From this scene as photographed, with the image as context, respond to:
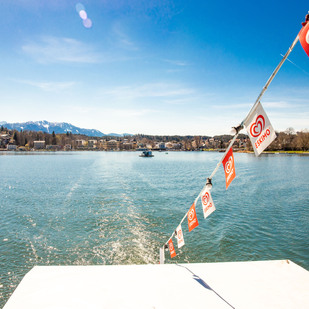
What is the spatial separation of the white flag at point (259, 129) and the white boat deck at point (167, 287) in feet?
12.2

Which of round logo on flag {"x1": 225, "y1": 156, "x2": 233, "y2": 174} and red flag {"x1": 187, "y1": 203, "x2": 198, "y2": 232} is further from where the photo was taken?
red flag {"x1": 187, "y1": 203, "x2": 198, "y2": 232}

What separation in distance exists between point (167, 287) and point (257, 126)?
4.75 m

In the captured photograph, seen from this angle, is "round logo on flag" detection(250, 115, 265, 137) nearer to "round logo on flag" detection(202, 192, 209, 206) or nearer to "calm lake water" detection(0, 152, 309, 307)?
"round logo on flag" detection(202, 192, 209, 206)

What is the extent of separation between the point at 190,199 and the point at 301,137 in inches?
6287

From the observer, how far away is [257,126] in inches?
194

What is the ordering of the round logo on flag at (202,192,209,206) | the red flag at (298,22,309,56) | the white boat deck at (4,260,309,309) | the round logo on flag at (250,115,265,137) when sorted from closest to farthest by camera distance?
the red flag at (298,22,309,56), the round logo on flag at (250,115,265,137), the white boat deck at (4,260,309,309), the round logo on flag at (202,192,209,206)

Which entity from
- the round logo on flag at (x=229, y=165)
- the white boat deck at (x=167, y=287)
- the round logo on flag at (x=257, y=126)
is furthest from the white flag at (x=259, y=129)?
the white boat deck at (x=167, y=287)

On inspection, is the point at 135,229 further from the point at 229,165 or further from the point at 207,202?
the point at 229,165

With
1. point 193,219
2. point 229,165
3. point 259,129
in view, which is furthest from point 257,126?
point 193,219

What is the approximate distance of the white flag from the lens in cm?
475

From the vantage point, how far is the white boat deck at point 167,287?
5219mm

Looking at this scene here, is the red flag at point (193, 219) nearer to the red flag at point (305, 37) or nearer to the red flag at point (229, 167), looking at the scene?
the red flag at point (229, 167)

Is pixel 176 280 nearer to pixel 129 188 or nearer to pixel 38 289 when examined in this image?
pixel 38 289

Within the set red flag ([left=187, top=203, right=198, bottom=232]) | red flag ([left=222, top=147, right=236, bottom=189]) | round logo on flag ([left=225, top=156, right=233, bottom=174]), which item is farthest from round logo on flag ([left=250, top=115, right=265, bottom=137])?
red flag ([left=187, top=203, right=198, bottom=232])
